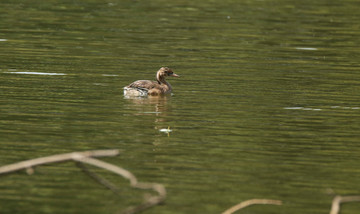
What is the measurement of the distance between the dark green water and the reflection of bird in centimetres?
19

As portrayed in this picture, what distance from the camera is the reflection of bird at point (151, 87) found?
18.4 metres

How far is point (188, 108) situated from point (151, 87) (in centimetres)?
215

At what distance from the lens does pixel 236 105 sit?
691 inches

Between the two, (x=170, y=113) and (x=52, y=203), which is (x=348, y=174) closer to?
(x=52, y=203)

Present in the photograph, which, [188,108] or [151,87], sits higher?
[151,87]

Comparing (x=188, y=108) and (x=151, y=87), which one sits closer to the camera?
(x=188, y=108)

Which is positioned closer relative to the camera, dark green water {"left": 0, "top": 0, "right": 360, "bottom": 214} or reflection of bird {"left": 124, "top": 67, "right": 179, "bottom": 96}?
dark green water {"left": 0, "top": 0, "right": 360, "bottom": 214}

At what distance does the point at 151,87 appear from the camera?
19281mm

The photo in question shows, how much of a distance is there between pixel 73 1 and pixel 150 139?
23.8 meters

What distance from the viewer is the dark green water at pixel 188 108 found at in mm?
11336

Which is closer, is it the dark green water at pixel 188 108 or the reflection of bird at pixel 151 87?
the dark green water at pixel 188 108

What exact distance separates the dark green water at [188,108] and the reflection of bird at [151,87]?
0.19 meters

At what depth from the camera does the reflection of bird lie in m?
18.4

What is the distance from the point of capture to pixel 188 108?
1733cm
